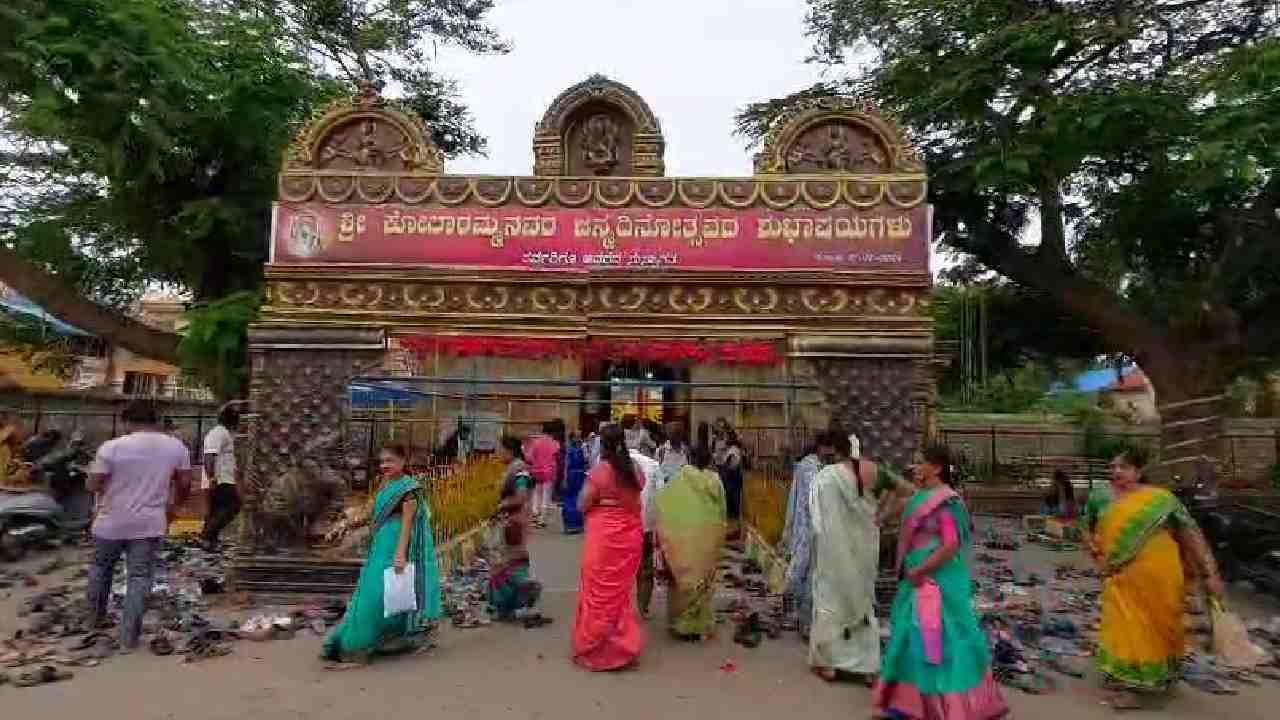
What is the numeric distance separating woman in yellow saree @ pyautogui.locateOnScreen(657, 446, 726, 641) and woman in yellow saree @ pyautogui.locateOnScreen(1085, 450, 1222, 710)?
7.83ft

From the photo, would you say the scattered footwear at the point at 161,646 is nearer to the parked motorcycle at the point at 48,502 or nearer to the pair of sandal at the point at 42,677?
the pair of sandal at the point at 42,677

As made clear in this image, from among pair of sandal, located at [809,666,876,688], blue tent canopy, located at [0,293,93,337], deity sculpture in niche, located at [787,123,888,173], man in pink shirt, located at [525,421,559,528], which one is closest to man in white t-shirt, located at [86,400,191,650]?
pair of sandal, located at [809,666,876,688]

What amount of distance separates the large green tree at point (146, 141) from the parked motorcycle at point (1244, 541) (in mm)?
10913

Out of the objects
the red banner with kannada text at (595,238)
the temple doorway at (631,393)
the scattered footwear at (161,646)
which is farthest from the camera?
the temple doorway at (631,393)

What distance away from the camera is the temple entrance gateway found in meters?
7.59

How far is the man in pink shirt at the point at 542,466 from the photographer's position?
11.8 metres

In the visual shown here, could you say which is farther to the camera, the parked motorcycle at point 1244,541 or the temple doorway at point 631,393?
the temple doorway at point 631,393

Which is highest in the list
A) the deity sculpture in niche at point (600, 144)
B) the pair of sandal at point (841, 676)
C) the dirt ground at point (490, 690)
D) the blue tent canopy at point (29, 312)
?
the deity sculpture in niche at point (600, 144)

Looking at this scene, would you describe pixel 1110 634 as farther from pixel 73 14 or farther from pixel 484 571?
pixel 73 14

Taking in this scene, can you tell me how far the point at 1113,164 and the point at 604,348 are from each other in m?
9.59

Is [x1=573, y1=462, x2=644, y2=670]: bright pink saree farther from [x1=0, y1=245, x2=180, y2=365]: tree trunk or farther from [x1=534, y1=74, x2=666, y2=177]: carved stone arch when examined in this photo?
[x1=0, y1=245, x2=180, y2=365]: tree trunk

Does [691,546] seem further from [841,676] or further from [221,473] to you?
[221,473]

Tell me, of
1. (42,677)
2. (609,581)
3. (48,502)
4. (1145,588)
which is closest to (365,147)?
(609,581)

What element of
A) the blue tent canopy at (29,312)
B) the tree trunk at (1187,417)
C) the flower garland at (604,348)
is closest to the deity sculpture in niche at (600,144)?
the flower garland at (604,348)
